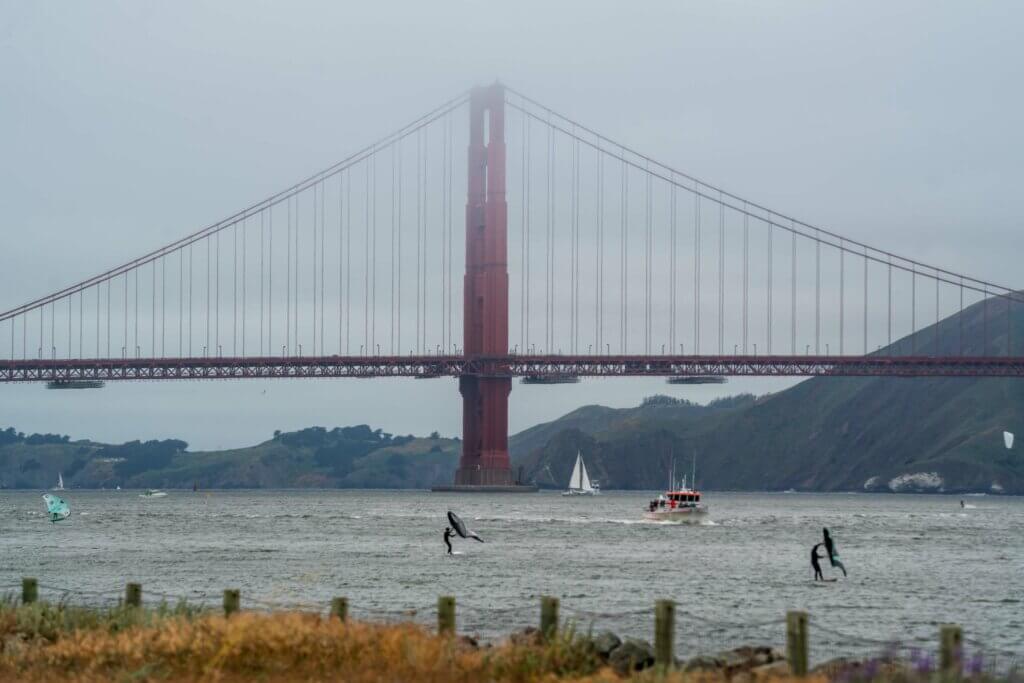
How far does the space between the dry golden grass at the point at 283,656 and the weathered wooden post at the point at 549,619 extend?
14 centimetres

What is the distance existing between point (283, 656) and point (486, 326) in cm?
9299

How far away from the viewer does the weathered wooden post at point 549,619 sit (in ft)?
54.7

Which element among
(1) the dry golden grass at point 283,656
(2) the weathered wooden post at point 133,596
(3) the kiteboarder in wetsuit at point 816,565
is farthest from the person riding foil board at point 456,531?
(1) the dry golden grass at point 283,656

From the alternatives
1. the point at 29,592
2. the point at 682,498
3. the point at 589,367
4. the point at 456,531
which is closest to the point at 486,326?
the point at 589,367

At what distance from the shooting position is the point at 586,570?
4025cm

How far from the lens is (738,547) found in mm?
52250

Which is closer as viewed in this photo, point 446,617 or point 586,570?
point 446,617

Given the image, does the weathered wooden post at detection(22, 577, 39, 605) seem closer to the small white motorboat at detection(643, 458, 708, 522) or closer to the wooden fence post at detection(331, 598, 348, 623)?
the wooden fence post at detection(331, 598, 348, 623)

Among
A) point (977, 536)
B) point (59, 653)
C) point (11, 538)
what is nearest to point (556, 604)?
point (59, 653)

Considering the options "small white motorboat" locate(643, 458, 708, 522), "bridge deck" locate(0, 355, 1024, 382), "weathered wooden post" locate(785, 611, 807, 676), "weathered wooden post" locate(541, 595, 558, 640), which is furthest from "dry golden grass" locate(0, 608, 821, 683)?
"bridge deck" locate(0, 355, 1024, 382)

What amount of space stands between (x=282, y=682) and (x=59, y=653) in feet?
8.70

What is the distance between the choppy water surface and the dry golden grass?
5.21 meters

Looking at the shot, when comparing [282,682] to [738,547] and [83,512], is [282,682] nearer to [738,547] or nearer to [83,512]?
[738,547]

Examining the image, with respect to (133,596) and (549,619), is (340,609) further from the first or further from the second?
(133,596)
